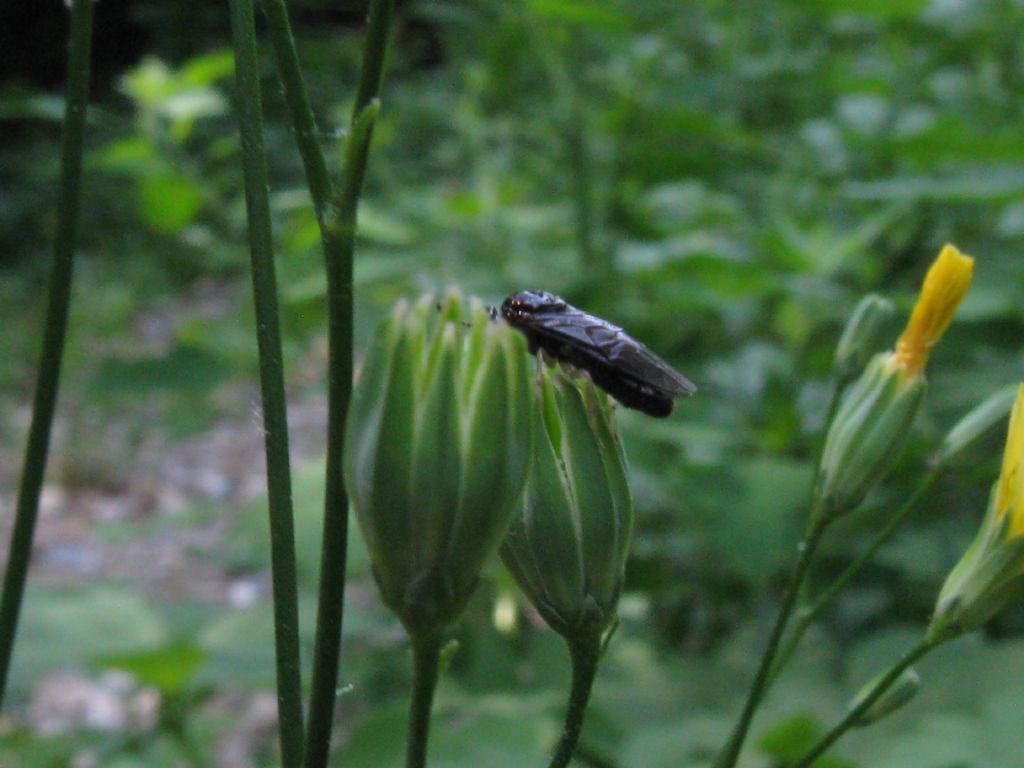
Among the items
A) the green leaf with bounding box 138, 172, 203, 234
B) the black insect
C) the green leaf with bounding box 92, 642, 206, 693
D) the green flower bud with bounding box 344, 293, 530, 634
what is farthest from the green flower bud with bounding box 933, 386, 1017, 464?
the green leaf with bounding box 138, 172, 203, 234

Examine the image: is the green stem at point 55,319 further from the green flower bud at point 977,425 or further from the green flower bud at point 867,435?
the green flower bud at point 977,425

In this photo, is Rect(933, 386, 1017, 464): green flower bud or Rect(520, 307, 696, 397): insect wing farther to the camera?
Rect(933, 386, 1017, 464): green flower bud

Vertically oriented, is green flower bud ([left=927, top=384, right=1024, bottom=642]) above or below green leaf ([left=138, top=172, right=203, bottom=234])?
below

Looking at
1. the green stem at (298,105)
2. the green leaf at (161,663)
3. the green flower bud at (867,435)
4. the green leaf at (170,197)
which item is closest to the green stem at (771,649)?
the green flower bud at (867,435)

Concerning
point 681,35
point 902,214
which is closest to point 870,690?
point 902,214

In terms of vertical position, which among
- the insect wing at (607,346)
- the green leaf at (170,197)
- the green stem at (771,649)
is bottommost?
the green stem at (771,649)

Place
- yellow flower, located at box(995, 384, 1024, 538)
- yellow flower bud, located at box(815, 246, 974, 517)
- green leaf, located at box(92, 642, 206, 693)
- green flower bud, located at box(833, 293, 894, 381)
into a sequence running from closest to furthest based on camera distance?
yellow flower, located at box(995, 384, 1024, 538) → yellow flower bud, located at box(815, 246, 974, 517) → green flower bud, located at box(833, 293, 894, 381) → green leaf, located at box(92, 642, 206, 693)

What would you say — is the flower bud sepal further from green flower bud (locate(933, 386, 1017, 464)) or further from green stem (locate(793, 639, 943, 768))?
green flower bud (locate(933, 386, 1017, 464))

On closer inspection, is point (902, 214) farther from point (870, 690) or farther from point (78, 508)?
point (78, 508)
